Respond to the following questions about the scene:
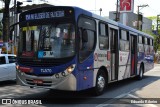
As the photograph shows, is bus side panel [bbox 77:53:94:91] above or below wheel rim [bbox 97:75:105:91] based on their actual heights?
above

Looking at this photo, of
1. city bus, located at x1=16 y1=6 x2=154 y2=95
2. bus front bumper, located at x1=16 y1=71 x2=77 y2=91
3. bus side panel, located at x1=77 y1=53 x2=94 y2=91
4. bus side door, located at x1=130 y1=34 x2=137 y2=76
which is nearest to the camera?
bus front bumper, located at x1=16 y1=71 x2=77 y2=91

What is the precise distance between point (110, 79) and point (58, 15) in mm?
3859

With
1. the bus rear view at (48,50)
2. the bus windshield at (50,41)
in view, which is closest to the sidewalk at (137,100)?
the bus rear view at (48,50)

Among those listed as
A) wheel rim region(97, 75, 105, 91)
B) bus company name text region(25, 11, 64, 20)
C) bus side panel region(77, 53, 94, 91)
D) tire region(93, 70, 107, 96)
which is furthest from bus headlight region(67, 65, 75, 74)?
wheel rim region(97, 75, 105, 91)

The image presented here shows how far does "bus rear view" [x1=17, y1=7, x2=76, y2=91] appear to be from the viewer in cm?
931

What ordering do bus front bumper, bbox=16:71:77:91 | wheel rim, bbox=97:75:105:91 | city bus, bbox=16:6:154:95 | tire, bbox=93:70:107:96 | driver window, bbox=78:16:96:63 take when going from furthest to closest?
wheel rim, bbox=97:75:105:91
tire, bbox=93:70:107:96
driver window, bbox=78:16:96:63
city bus, bbox=16:6:154:95
bus front bumper, bbox=16:71:77:91

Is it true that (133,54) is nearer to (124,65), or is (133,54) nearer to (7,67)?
(124,65)

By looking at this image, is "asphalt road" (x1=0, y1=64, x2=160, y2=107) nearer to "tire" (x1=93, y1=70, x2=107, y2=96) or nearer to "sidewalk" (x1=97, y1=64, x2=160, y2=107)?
"sidewalk" (x1=97, y1=64, x2=160, y2=107)

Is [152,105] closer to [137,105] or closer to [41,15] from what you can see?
[137,105]

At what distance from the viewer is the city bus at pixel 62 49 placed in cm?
936

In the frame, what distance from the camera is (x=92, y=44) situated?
414 inches

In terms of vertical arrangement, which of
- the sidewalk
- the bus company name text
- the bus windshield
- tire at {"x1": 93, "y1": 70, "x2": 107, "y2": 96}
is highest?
the bus company name text

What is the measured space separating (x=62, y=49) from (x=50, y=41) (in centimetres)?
49

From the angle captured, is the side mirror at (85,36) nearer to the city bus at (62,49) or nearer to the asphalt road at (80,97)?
the city bus at (62,49)
